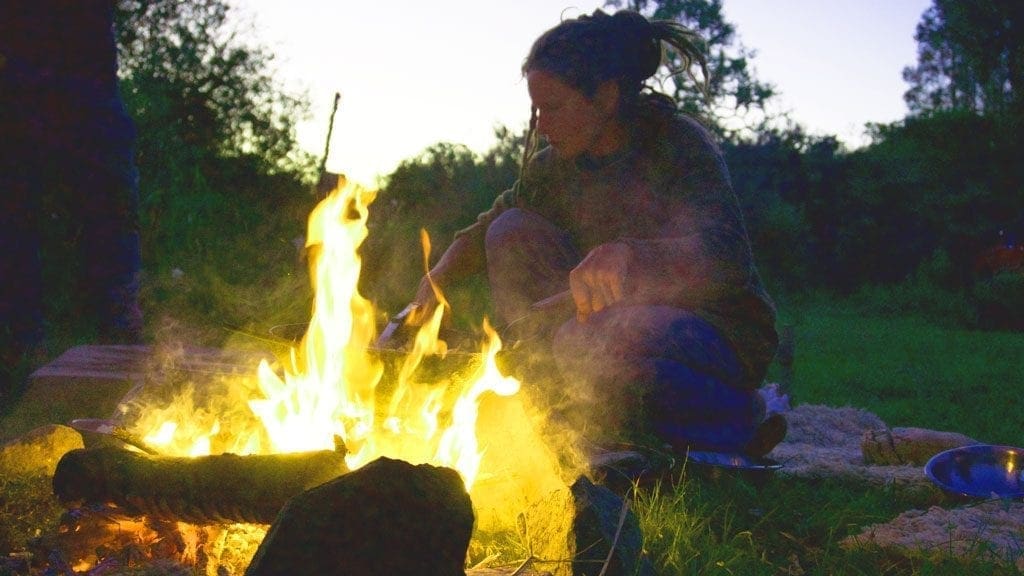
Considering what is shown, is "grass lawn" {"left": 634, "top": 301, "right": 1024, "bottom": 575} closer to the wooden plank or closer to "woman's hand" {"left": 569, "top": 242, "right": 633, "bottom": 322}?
"woman's hand" {"left": 569, "top": 242, "right": 633, "bottom": 322}

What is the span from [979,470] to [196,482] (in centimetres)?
259

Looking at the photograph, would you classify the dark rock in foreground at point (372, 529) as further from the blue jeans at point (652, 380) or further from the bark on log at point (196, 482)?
the blue jeans at point (652, 380)

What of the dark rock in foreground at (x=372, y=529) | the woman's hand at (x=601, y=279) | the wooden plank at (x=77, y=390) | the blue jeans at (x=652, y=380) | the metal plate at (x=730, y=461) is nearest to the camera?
the dark rock in foreground at (x=372, y=529)

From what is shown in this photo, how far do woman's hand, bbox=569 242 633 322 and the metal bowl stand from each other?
127cm

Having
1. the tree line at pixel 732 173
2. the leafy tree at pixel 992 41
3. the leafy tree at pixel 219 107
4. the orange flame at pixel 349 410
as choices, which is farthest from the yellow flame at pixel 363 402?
the leafy tree at pixel 992 41

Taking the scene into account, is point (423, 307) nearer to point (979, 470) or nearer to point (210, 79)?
point (979, 470)

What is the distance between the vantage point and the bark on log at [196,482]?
75.3 inches

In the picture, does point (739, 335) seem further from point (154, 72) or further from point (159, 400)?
point (154, 72)

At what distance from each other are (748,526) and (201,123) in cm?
902

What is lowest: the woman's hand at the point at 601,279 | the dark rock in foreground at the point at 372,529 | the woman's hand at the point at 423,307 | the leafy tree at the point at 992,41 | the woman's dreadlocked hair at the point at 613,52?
the dark rock in foreground at the point at 372,529

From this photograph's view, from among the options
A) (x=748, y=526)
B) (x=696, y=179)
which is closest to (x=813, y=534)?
(x=748, y=526)

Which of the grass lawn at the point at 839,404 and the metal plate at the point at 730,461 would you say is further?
the metal plate at the point at 730,461

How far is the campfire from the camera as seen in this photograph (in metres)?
1.94

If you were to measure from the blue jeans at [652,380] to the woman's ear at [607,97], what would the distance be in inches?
29.0
